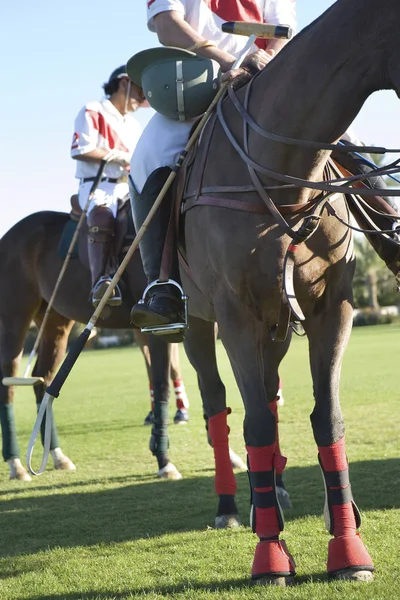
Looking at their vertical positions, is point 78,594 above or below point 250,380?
below

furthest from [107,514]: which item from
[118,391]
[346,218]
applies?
[118,391]

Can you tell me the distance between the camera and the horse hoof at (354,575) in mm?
4348

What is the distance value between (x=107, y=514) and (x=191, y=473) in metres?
1.74

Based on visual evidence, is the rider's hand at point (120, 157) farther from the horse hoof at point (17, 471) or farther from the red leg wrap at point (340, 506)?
the red leg wrap at point (340, 506)

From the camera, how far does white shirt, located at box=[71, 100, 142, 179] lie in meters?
9.00

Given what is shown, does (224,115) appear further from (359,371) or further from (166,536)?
(359,371)

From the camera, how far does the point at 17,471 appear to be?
908 centimetres

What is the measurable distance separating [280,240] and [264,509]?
4.76 ft

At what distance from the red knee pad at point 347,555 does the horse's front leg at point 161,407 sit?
377cm

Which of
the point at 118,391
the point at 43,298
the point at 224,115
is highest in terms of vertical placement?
the point at 224,115

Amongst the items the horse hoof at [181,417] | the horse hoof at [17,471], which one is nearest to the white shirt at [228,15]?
the horse hoof at [17,471]

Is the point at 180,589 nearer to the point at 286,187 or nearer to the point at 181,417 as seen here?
the point at 286,187

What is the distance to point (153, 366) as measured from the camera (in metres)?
8.46

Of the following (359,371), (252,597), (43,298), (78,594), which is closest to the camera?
(252,597)
